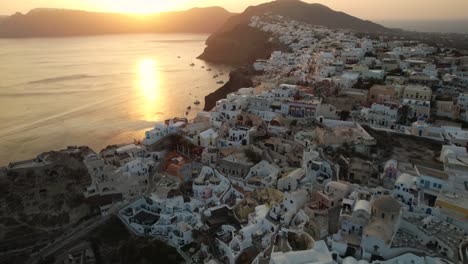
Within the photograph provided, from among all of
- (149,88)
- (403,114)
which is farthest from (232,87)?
(403,114)

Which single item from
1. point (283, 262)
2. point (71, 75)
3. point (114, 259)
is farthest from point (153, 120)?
point (71, 75)

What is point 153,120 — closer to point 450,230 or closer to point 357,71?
point 357,71

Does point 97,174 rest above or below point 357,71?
below

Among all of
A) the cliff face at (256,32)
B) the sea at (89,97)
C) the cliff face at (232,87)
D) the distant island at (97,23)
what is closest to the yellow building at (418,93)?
the cliff face at (232,87)

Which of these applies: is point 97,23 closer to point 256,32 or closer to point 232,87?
point 256,32

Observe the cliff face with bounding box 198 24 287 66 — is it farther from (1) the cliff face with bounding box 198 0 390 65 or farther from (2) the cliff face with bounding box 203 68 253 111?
(2) the cliff face with bounding box 203 68 253 111

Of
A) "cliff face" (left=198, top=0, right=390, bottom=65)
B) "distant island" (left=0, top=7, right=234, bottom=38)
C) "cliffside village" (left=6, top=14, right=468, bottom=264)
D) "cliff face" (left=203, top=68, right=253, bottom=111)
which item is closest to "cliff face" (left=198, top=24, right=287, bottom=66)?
"cliff face" (left=198, top=0, right=390, bottom=65)
